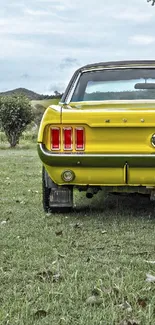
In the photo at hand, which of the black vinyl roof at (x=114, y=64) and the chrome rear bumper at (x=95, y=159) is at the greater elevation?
the black vinyl roof at (x=114, y=64)

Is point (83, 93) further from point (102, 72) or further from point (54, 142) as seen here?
point (54, 142)

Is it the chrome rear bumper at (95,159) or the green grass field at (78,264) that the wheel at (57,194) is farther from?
the chrome rear bumper at (95,159)

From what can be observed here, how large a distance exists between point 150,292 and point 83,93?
3.23 m

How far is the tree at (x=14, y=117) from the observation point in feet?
66.9

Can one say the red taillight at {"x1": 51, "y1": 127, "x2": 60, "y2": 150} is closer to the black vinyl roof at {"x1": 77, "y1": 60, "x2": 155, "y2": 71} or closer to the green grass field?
the green grass field

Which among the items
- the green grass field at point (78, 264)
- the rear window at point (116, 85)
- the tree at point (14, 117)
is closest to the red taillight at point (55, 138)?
the green grass field at point (78, 264)

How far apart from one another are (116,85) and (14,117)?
14632 mm

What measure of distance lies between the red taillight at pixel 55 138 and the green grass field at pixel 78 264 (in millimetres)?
700

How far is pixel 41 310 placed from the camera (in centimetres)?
277

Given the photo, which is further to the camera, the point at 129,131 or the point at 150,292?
the point at 129,131

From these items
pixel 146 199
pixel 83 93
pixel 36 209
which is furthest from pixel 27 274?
pixel 146 199

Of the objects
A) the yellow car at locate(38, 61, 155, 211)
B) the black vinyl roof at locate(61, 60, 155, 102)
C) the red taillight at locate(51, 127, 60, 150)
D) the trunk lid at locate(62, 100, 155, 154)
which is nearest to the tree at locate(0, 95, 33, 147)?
the black vinyl roof at locate(61, 60, 155, 102)

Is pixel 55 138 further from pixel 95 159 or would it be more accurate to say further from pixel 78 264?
pixel 78 264

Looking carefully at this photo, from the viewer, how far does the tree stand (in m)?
20.4
